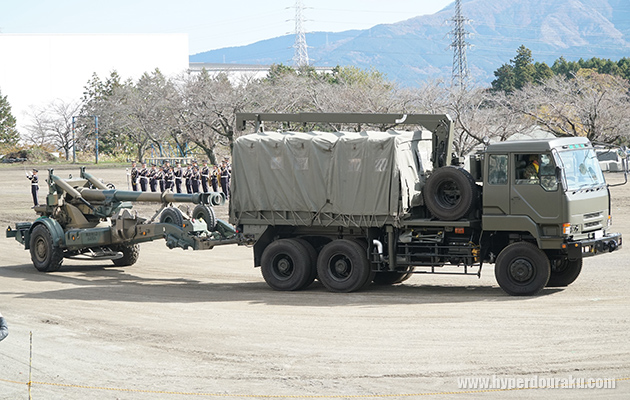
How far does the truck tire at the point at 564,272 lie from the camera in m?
15.3

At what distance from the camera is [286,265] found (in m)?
16.5

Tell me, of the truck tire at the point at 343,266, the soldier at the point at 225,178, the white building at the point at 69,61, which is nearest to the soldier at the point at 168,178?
the soldier at the point at 225,178

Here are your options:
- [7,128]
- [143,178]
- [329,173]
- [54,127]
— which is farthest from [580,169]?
[7,128]

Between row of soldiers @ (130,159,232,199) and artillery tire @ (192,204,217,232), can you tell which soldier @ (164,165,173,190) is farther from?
artillery tire @ (192,204,217,232)

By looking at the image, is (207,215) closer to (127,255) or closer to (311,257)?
(311,257)

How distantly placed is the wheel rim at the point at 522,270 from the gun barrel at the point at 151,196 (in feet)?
22.7

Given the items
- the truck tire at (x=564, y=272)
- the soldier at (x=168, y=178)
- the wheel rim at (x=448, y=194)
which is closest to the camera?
the wheel rim at (x=448, y=194)

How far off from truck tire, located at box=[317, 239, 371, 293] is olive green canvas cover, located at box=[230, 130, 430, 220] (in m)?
0.66

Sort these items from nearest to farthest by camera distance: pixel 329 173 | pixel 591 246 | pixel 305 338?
pixel 305 338, pixel 591 246, pixel 329 173

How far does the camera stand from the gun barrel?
18109mm

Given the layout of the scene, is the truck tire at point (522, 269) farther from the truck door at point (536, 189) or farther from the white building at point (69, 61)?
the white building at point (69, 61)

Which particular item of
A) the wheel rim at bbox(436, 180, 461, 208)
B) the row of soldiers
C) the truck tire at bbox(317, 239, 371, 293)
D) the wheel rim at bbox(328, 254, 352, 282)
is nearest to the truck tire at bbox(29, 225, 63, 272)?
the truck tire at bbox(317, 239, 371, 293)

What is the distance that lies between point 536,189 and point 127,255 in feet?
35.4

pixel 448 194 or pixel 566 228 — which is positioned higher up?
pixel 448 194
